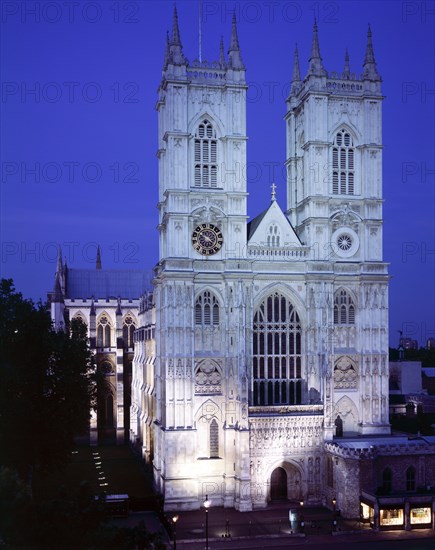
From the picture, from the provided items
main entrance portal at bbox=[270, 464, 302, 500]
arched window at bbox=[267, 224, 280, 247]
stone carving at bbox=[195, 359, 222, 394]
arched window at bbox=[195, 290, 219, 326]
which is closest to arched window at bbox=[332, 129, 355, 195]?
arched window at bbox=[267, 224, 280, 247]

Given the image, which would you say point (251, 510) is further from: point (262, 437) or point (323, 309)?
point (323, 309)

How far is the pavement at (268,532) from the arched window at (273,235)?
20003mm

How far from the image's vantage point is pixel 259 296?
51.1 meters

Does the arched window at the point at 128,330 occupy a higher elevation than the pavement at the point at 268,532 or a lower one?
higher

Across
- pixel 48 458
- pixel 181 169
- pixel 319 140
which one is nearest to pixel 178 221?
pixel 181 169

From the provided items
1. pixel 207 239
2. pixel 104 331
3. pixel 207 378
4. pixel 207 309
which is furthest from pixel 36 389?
pixel 104 331

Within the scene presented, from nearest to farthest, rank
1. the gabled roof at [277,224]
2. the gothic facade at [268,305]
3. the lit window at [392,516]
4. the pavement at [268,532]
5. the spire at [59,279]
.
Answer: the pavement at [268,532]
the lit window at [392,516]
the gothic facade at [268,305]
the gabled roof at [277,224]
the spire at [59,279]

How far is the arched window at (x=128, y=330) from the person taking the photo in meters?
80.4

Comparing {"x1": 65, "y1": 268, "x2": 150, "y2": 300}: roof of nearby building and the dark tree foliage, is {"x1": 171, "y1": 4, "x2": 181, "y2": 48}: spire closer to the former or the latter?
the dark tree foliage

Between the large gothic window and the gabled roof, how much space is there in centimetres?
426

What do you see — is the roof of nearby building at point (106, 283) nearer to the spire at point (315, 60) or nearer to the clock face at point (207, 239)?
the clock face at point (207, 239)

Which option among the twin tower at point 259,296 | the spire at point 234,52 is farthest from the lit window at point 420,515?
the spire at point 234,52

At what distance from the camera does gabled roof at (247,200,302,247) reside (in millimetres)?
52000

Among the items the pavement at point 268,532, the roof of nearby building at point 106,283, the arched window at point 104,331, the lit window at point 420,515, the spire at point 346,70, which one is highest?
the spire at point 346,70
